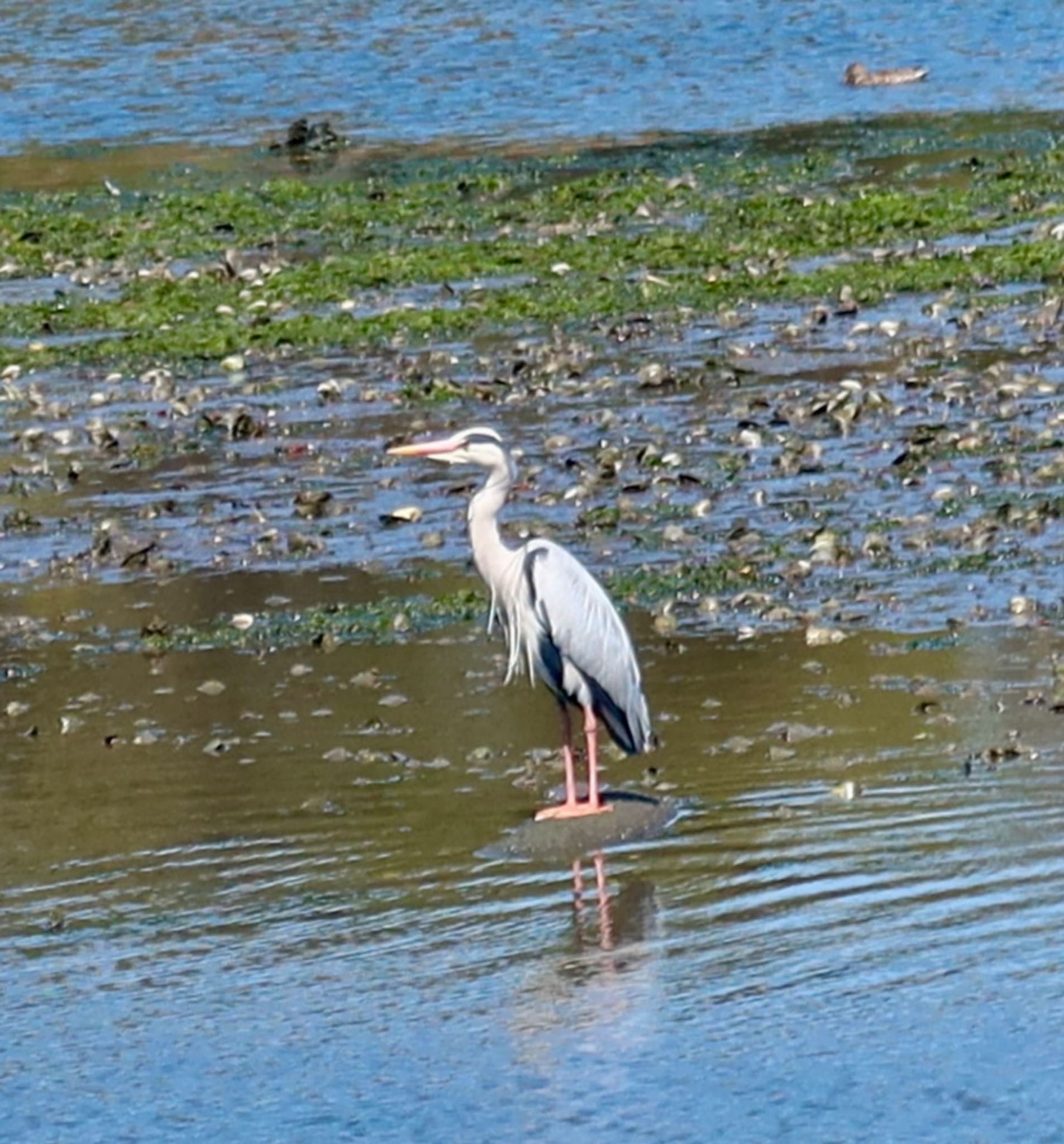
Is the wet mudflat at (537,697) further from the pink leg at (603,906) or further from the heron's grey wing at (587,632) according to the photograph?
the heron's grey wing at (587,632)

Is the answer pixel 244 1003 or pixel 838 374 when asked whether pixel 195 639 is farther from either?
pixel 838 374

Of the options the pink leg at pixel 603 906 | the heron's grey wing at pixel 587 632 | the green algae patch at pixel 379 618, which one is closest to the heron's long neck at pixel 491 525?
the heron's grey wing at pixel 587 632

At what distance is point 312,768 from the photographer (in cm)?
1013

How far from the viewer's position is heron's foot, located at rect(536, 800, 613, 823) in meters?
9.23

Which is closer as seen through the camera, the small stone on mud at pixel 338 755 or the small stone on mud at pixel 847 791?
the small stone on mud at pixel 847 791

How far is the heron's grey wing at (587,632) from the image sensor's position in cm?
961

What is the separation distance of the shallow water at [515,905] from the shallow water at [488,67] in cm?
1874

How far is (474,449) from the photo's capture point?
9.77 m

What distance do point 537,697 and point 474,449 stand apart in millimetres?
1636

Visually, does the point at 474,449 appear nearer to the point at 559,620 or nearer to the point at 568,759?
the point at 559,620

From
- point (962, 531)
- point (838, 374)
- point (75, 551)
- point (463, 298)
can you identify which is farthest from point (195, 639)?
point (463, 298)

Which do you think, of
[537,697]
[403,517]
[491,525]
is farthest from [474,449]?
[403,517]

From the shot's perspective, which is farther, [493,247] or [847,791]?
[493,247]

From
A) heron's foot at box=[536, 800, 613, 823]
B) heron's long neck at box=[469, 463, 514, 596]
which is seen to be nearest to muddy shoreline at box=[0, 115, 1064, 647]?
heron's long neck at box=[469, 463, 514, 596]
